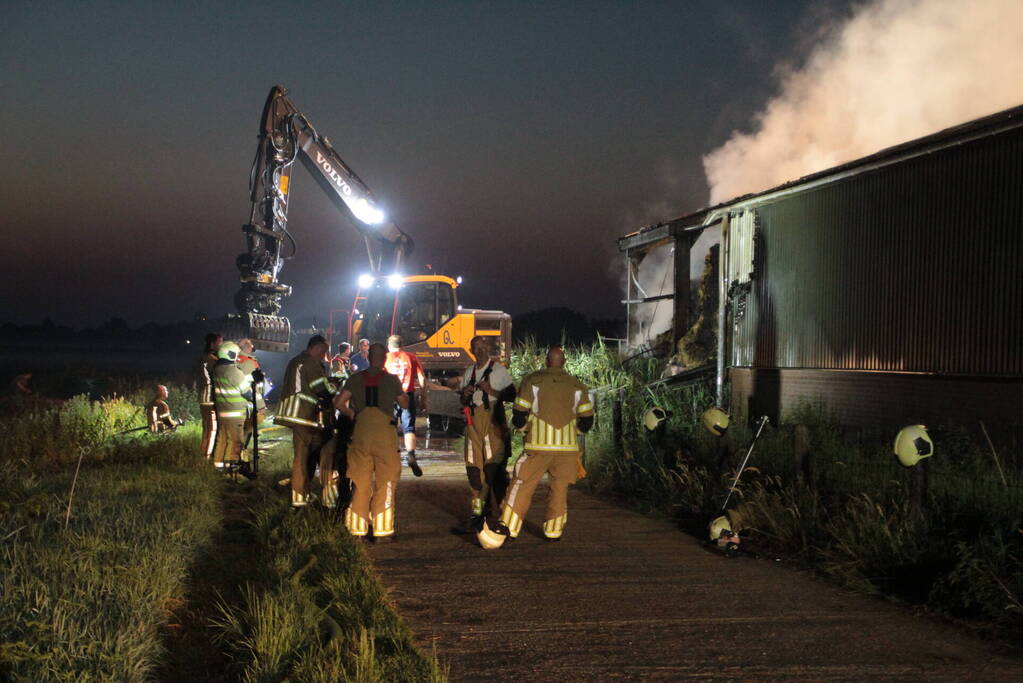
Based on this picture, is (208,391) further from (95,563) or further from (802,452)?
(802,452)

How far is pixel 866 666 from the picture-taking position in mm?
5133

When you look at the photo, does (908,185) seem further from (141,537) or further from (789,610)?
(141,537)

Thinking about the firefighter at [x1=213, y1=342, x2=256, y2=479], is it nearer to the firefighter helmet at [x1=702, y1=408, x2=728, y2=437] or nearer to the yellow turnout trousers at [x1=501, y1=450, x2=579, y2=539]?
the yellow turnout trousers at [x1=501, y1=450, x2=579, y2=539]

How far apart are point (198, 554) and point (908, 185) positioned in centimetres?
979

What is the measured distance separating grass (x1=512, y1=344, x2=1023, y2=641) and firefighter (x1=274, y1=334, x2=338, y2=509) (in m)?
3.53

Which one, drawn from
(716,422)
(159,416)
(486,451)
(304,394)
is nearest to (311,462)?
(304,394)

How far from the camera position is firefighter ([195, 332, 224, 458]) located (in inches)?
493

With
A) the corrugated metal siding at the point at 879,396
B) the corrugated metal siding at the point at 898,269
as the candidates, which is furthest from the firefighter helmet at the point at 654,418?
→ the corrugated metal siding at the point at 898,269

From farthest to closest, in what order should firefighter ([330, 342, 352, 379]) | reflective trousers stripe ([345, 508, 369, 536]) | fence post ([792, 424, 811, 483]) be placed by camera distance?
1. firefighter ([330, 342, 352, 379])
2. fence post ([792, 424, 811, 483])
3. reflective trousers stripe ([345, 508, 369, 536])

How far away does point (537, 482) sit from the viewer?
27.5ft

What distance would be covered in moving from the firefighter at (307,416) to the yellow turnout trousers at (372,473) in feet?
4.27

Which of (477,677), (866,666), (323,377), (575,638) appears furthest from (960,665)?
(323,377)

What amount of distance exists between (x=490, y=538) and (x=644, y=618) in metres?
2.36

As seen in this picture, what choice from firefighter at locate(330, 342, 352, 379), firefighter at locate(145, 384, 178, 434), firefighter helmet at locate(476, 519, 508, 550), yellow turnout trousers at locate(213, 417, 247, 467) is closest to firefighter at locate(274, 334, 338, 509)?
firefighter helmet at locate(476, 519, 508, 550)
